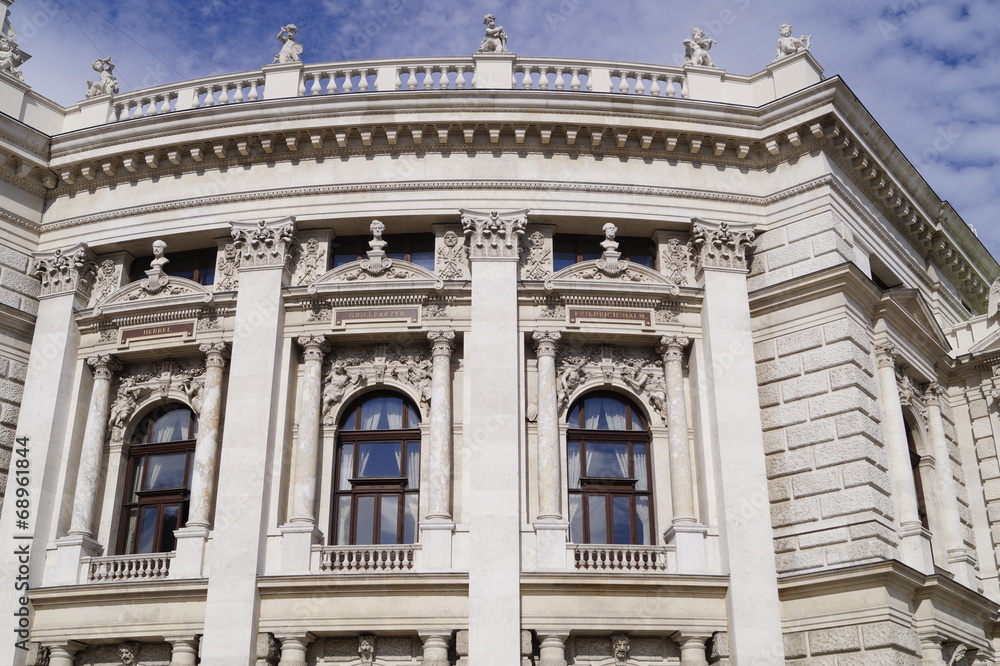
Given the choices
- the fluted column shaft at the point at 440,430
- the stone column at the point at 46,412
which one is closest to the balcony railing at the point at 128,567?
the stone column at the point at 46,412

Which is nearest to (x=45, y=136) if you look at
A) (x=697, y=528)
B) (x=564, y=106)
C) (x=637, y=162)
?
(x=564, y=106)

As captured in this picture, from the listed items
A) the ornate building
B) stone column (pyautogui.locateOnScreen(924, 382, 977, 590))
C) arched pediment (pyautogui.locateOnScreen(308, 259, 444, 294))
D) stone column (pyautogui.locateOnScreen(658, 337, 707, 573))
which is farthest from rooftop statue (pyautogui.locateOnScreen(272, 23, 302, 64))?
stone column (pyautogui.locateOnScreen(924, 382, 977, 590))

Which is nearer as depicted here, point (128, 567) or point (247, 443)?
point (247, 443)

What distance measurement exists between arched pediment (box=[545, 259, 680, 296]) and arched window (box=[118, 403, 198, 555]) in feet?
30.5

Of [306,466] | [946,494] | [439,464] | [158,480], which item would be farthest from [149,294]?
[946,494]

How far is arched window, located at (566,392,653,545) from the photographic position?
24344 mm

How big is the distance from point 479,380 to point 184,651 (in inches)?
325

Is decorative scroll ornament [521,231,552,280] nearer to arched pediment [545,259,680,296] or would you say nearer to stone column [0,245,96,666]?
arched pediment [545,259,680,296]

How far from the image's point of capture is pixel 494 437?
2362 cm

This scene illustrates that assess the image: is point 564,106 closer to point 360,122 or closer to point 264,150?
point 360,122

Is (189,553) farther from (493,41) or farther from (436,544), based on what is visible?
(493,41)

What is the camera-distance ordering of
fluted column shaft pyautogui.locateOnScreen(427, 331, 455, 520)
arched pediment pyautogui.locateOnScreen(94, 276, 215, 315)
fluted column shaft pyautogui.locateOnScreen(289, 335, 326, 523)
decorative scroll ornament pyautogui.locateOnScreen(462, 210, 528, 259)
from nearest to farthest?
fluted column shaft pyautogui.locateOnScreen(427, 331, 455, 520)
fluted column shaft pyautogui.locateOnScreen(289, 335, 326, 523)
decorative scroll ornament pyautogui.locateOnScreen(462, 210, 528, 259)
arched pediment pyautogui.locateOnScreen(94, 276, 215, 315)

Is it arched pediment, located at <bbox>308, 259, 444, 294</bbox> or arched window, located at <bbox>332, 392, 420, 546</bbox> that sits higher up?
arched pediment, located at <bbox>308, 259, 444, 294</bbox>

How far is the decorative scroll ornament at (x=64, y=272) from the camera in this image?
27.1 m
